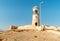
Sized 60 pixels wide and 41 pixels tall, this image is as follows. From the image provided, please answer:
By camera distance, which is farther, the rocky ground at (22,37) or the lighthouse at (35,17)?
the lighthouse at (35,17)

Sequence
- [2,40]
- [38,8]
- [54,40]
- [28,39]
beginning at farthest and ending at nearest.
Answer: [38,8] < [54,40] < [28,39] < [2,40]

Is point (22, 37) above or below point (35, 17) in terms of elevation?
below

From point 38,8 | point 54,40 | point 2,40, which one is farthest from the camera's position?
point 38,8

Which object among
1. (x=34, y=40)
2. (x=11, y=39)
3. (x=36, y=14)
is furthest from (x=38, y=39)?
(x=36, y=14)

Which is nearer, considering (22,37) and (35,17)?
(22,37)

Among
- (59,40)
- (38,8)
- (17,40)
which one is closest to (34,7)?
(38,8)

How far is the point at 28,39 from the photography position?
14.3 m

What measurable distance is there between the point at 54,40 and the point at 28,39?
2.94 m

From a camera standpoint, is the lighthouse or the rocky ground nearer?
the rocky ground

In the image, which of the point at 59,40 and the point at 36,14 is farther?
the point at 36,14

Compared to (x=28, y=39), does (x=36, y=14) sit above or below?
above

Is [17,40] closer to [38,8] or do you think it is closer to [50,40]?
[50,40]

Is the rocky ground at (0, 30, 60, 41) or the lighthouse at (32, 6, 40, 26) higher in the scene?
the lighthouse at (32, 6, 40, 26)

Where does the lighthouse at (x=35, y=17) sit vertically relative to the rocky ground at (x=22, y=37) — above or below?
above
